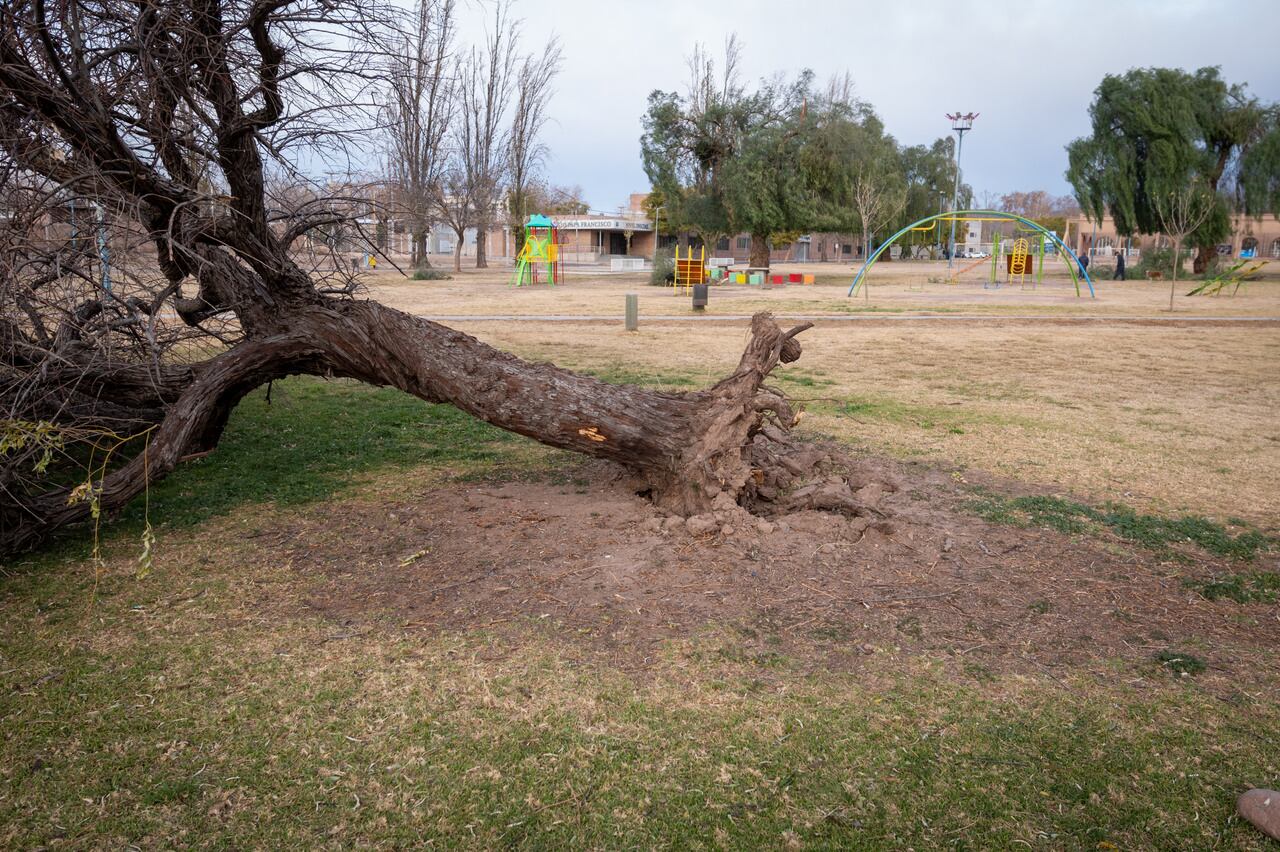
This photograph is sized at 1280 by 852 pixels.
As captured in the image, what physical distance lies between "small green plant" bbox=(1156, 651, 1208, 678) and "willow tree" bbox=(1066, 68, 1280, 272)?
136ft

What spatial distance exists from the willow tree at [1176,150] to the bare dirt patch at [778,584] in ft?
134

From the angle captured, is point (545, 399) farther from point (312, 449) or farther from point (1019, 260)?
point (1019, 260)

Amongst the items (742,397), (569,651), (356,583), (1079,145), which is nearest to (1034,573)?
(742,397)

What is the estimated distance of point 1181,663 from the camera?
12.6ft

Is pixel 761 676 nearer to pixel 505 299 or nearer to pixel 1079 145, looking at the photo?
pixel 505 299

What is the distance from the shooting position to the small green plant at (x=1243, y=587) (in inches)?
179

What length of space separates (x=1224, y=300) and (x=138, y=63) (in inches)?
1282

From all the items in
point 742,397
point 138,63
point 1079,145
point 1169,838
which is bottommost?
point 1169,838

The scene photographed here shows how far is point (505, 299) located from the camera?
88.7 ft

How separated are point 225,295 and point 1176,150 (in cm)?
4373

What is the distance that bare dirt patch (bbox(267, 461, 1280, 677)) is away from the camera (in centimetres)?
405

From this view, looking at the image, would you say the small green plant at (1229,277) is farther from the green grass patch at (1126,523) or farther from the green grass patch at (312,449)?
the green grass patch at (312,449)

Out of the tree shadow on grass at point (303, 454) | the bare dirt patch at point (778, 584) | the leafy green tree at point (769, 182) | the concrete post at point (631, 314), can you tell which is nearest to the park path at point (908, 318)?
the concrete post at point (631, 314)

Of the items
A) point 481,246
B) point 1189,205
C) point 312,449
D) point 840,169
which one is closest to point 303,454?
point 312,449
